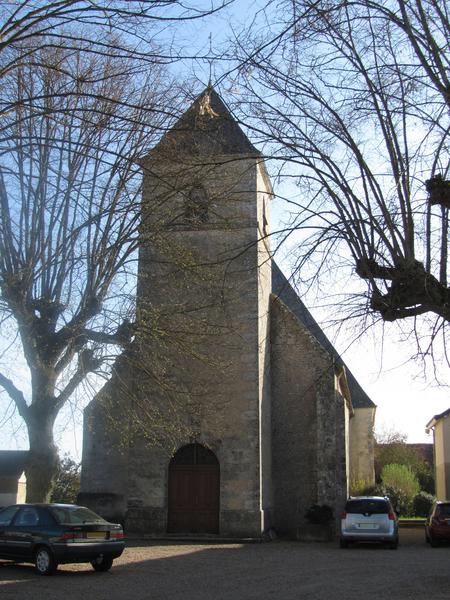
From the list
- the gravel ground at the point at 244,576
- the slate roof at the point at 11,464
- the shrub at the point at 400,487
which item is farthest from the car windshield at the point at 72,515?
the slate roof at the point at 11,464

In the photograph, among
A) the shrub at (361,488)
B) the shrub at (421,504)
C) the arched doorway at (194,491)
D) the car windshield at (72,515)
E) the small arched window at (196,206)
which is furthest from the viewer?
the shrub at (421,504)

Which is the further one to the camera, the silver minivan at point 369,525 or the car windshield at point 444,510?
the car windshield at point 444,510

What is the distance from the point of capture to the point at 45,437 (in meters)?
15.4

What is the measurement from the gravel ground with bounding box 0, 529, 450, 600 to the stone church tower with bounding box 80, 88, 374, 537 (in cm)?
353

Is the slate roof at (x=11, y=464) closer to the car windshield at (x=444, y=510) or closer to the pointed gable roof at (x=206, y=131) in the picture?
the car windshield at (x=444, y=510)

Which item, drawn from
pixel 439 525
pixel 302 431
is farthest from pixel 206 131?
pixel 302 431

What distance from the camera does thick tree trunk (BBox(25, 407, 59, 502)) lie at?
1517cm

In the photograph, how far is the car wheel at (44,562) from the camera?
12002mm

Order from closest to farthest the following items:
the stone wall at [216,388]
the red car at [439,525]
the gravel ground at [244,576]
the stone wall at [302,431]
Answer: the gravel ground at [244,576] → the red car at [439,525] → the stone wall at [216,388] → the stone wall at [302,431]

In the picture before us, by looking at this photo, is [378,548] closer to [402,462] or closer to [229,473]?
[229,473]

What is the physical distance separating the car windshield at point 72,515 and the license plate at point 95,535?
12.4 inches

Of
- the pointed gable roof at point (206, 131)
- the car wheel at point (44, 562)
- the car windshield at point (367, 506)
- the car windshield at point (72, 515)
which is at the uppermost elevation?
the pointed gable roof at point (206, 131)

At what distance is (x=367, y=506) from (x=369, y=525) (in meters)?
0.51

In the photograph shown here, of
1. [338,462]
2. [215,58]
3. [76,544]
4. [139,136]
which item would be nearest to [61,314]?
[139,136]
